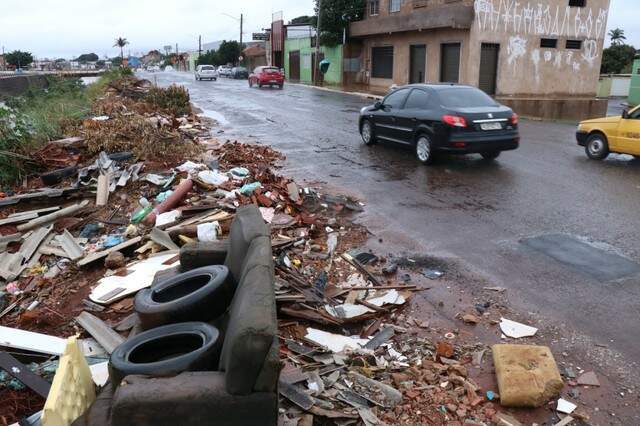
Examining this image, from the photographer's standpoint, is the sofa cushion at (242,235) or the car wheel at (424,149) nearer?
the sofa cushion at (242,235)

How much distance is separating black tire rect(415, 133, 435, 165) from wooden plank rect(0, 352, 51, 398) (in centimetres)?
910

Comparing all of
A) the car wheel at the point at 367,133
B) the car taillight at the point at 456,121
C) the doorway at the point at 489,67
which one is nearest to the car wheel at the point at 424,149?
the car taillight at the point at 456,121

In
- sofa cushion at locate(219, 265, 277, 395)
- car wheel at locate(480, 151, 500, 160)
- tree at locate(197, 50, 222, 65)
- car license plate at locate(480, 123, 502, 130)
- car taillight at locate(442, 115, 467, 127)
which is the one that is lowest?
car wheel at locate(480, 151, 500, 160)

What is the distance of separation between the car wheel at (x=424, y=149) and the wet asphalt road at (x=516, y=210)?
257mm

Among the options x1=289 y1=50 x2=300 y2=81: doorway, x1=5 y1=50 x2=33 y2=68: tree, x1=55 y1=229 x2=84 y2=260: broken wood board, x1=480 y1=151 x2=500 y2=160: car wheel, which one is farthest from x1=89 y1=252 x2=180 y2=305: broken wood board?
x1=5 y1=50 x2=33 y2=68: tree

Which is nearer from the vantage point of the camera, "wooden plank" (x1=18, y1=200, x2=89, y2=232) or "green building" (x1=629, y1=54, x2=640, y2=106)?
"wooden plank" (x1=18, y1=200, x2=89, y2=232)

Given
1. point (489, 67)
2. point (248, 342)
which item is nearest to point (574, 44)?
point (489, 67)

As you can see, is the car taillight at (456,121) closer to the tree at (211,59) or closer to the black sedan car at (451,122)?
the black sedan car at (451,122)

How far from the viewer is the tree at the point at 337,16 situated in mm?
42625

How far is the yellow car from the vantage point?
11.2 metres

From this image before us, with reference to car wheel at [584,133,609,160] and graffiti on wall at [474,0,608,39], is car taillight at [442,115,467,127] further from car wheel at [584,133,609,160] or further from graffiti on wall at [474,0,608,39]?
graffiti on wall at [474,0,608,39]

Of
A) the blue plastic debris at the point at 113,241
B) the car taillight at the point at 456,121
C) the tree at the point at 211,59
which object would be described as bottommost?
the blue plastic debris at the point at 113,241

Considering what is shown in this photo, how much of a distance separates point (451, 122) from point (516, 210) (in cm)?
323

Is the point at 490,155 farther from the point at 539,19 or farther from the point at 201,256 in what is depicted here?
the point at 539,19
